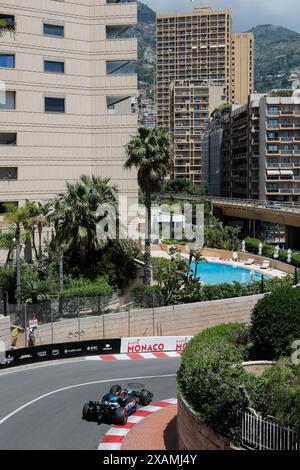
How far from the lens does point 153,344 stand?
3491 cm

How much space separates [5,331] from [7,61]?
23045mm

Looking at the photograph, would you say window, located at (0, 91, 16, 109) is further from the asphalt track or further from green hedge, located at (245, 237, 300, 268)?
green hedge, located at (245, 237, 300, 268)

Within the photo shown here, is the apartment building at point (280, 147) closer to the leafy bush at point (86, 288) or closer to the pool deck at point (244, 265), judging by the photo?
the pool deck at point (244, 265)

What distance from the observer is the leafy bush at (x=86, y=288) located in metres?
36.1

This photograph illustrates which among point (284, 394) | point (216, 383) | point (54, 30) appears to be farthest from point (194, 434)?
point (54, 30)


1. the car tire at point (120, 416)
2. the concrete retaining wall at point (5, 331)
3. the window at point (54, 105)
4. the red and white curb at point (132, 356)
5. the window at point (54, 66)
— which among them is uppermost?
the window at point (54, 66)

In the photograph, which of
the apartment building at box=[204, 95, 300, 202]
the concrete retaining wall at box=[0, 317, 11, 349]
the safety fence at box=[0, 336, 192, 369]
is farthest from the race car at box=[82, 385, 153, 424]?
the apartment building at box=[204, 95, 300, 202]

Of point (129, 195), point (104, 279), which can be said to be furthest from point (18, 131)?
point (104, 279)

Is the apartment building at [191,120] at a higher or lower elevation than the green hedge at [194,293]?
higher

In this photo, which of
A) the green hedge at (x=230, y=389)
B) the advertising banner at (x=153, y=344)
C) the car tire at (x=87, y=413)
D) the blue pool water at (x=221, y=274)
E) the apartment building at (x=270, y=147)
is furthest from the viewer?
the apartment building at (x=270, y=147)

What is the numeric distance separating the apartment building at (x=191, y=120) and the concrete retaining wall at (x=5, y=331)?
5220 inches

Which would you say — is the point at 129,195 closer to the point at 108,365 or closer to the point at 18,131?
the point at 18,131

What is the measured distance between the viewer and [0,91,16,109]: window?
45.3 metres

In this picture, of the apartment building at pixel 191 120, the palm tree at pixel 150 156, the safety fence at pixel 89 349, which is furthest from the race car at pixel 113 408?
the apartment building at pixel 191 120
